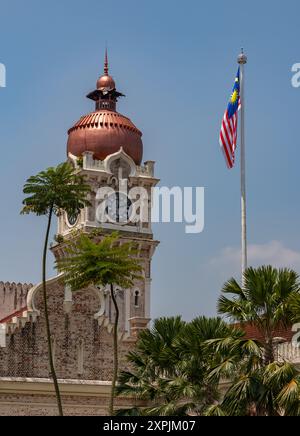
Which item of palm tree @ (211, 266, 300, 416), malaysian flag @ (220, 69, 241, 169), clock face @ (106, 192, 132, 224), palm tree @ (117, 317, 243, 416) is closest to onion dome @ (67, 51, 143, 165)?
clock face @ (106, 192, 132, 224)

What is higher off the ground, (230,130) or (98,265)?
(230,130)

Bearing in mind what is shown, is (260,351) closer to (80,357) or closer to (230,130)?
(230,130)

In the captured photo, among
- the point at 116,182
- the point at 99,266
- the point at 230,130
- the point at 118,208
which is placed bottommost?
the point at 99,266

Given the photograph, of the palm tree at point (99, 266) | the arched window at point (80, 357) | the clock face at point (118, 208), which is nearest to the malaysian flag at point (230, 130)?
the palm tree at point (99, 266)

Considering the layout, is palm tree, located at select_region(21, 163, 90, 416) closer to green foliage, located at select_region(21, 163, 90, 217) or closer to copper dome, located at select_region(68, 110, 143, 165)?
green foliage, located at select_region(21, 163, 90, 217)

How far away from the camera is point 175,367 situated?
39.1m

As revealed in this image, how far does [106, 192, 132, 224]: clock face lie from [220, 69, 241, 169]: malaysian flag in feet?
91.3

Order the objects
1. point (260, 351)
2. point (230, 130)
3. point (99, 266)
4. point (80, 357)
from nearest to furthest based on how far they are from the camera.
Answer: point (260, 351)
point (99, 266)
point (230, 130)
point (80, 357)

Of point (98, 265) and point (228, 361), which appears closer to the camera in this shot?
point (228, 361)

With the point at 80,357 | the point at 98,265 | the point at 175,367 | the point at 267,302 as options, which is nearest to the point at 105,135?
the point at 80,357

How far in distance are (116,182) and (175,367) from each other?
1466 inches

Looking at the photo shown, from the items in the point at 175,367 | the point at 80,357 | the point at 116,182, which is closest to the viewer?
the point at 175,367

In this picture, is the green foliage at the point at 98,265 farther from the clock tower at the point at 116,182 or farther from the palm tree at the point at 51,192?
the clock tower at the point at 116,182
